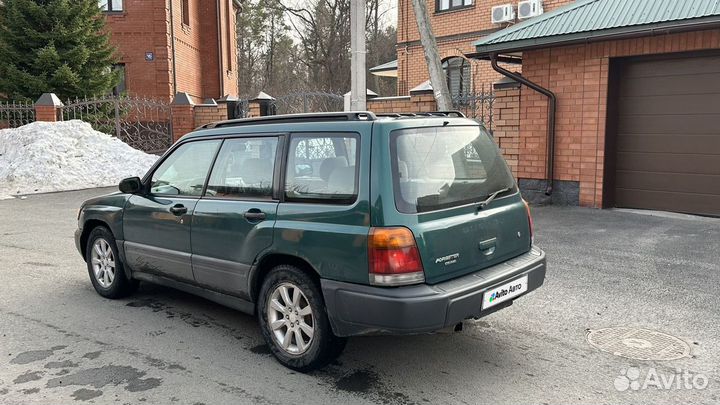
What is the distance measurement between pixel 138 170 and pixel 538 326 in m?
14.1

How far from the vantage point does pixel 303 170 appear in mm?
4070

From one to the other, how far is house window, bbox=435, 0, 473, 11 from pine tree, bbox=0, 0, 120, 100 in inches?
436

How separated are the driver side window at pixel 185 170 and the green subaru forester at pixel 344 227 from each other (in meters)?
0.02

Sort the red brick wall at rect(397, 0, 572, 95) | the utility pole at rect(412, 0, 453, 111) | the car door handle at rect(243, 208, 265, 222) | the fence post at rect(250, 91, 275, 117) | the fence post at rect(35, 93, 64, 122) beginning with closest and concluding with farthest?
the car door handle at rect(243, 208, 265, 222) < the utility pole at rect(412, 0, 453, 111) < the fence post at rect(35, 93, 64, 122) < the red brick wall at rect(397, 0, 572, 95) < the fence post at rect(250, 91, 275, 117)

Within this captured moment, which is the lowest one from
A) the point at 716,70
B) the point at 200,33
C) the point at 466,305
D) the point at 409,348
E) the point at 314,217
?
the point at 409,348

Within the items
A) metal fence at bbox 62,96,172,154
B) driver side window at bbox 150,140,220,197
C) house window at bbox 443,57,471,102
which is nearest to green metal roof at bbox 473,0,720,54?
driver side window at bbox 150,140,220,197

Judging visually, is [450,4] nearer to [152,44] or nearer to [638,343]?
[152,44]

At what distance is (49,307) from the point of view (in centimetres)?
538

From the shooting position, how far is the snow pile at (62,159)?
14.9 metres

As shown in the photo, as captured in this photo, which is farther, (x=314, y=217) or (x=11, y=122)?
(x=11, y=122)

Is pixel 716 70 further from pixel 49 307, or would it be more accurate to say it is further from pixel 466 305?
pixel 49 307

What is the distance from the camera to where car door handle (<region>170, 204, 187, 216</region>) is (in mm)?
4752

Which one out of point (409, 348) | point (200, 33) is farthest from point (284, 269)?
point (200, 33)

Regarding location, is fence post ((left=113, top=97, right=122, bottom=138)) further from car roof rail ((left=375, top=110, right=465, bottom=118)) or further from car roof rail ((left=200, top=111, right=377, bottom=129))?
car roof rail ((left=375, top=110, right=465, bottom=118))
